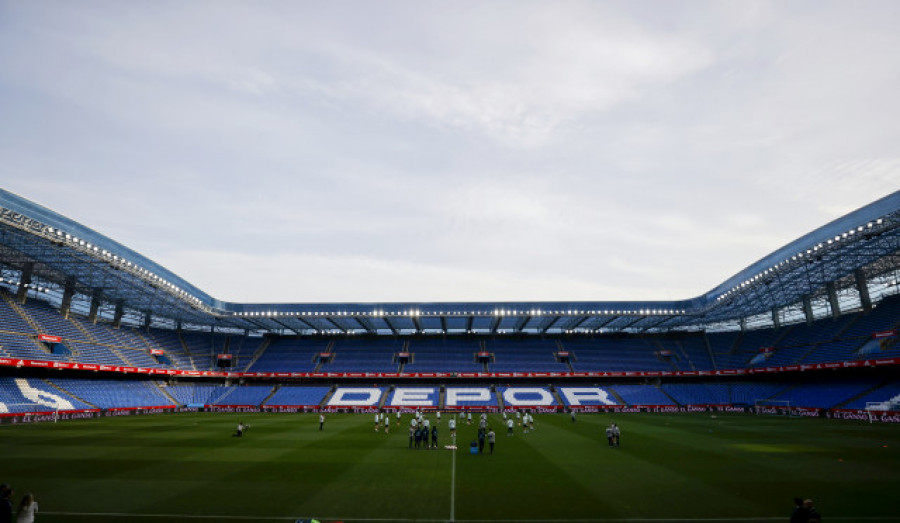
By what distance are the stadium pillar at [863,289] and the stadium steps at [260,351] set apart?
275 feet

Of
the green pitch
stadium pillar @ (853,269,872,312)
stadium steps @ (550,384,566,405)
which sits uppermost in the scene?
stadium pillar @ (853,269,872,312)

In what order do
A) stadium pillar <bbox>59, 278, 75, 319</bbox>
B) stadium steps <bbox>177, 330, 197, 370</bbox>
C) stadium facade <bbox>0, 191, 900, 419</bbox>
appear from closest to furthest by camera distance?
stadium facade <bbox>0, 191, 900, 419</bbox>
stadium pillar <bbox>59, 278, 75, 319</bbox>
stadium steps <bbox>177, 330, 197, 370</bbox>

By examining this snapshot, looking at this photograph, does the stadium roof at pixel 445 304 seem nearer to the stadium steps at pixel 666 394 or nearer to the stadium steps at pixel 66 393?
the stadium steps at pixel 666 394

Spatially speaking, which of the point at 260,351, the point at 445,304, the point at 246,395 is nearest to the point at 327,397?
the point at 246,395

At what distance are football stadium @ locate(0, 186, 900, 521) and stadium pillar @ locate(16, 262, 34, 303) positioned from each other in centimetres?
42

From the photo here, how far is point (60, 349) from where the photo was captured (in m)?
51.5

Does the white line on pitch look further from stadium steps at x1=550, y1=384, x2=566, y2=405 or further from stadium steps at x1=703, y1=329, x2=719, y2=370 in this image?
stadium steps at x1=703, y1=329, x2=719, y2=370

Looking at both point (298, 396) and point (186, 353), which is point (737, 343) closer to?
point (298, 396)

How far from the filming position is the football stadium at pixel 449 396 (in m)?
16.5

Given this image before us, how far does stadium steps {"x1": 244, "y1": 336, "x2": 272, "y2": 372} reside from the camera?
245 ft

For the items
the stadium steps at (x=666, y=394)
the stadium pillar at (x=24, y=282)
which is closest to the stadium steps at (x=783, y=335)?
the stadium steps at (x=666, y=394)

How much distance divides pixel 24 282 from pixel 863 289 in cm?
9924

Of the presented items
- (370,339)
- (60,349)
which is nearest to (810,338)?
(370,339)

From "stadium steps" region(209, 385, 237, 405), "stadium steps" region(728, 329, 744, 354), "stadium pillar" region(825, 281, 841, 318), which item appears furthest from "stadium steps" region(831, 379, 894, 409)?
"stadium steps" region(209, 385, 237, 405)
